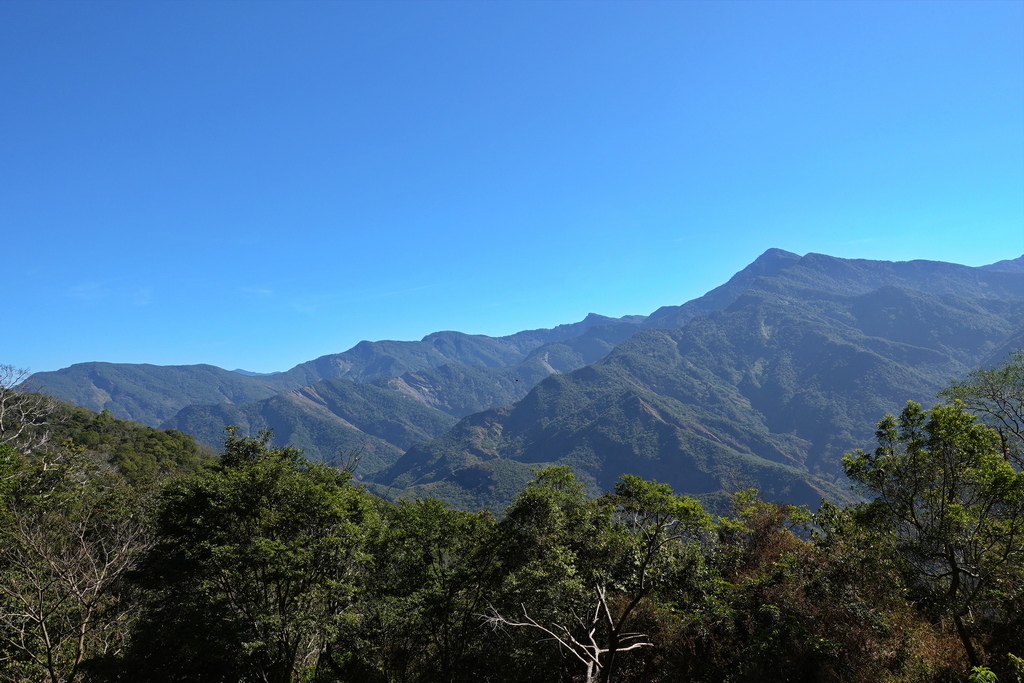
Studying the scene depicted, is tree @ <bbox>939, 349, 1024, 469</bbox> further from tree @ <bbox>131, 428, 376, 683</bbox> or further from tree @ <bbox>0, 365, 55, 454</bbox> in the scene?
tree @ <bbox>0, 365, 55, 454</bbox>

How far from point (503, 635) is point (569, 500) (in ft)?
20.5

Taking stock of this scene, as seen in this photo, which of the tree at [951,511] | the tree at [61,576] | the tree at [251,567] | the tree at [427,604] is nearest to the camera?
the tree at [951,511]

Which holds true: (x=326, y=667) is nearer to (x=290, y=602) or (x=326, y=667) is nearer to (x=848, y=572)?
(x=290, y=602)

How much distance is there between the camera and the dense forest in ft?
48.7

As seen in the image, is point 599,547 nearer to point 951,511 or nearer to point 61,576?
point 951,511

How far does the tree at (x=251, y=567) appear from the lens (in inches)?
667

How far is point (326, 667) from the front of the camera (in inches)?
829

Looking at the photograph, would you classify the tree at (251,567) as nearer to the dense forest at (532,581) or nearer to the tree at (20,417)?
the dense forest at (532,581)

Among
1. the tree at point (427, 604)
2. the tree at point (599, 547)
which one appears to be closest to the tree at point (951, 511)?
the tree at point (599, 547)

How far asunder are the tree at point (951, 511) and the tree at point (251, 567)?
19.3 m

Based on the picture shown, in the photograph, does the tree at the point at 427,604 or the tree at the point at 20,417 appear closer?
the tree at the point at 427,604

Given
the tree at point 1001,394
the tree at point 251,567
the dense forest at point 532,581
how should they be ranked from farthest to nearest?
the tree at point 1001,394
the tree at point 251,567
the dense forest at point 532,581

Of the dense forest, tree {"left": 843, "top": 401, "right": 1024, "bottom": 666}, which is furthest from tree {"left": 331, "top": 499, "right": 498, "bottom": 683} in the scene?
tree {"left": 843, "top": 401, "right": 1024, "bottom": 666}

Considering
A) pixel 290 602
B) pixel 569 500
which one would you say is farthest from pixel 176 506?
pixel 569 500
